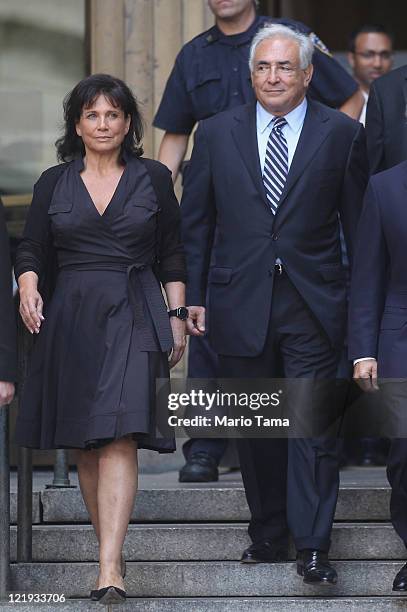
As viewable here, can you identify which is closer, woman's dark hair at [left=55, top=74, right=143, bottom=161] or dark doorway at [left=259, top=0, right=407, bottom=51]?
woman's dark hair at [left=55, top=74, right=143, bottom=161]

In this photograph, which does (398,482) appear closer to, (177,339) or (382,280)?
(382,280)

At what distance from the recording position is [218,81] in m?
8.10

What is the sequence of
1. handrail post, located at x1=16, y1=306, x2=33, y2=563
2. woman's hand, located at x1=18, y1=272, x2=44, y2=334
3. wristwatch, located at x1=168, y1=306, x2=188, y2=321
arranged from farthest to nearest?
handrail post, located at x1=16, y1=306, x2=33, y2=563, wristwatch, located at x1=168, y1=306, x2=188, y2=321, woman's hand, located at x1=18, y1=272, x2=44, y2=334

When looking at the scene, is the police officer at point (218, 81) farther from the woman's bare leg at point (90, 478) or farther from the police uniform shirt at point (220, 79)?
the woman's bare leg at point (90, 478)

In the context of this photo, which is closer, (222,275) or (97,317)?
(97,317)

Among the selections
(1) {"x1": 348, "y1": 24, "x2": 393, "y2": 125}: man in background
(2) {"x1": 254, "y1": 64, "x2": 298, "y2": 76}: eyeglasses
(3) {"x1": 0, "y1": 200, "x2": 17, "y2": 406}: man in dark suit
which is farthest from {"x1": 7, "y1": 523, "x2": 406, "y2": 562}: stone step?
(1) {"x1": 348, "y1": 24, "x2": 393, "y2": 125}: man in background

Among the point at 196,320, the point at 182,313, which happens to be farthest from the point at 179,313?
the point at 196,320

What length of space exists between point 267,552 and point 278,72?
191 centimetres

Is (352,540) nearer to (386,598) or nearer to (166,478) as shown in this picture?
(386,598)

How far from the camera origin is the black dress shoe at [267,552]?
7.10 metres

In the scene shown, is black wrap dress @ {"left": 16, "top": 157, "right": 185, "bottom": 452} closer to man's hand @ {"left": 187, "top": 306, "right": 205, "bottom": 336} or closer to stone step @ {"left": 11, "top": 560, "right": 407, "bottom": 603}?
man's hand @ {"left": 187, "top": 306, "right": 205, "bottom": 336}

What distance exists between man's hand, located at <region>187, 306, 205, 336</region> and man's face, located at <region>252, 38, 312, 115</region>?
0.86 meters

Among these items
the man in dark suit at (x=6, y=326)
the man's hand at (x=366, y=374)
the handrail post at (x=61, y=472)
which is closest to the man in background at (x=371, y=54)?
the handrail post at (x=61, y=472)

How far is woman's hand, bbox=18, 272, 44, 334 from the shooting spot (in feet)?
22.0
